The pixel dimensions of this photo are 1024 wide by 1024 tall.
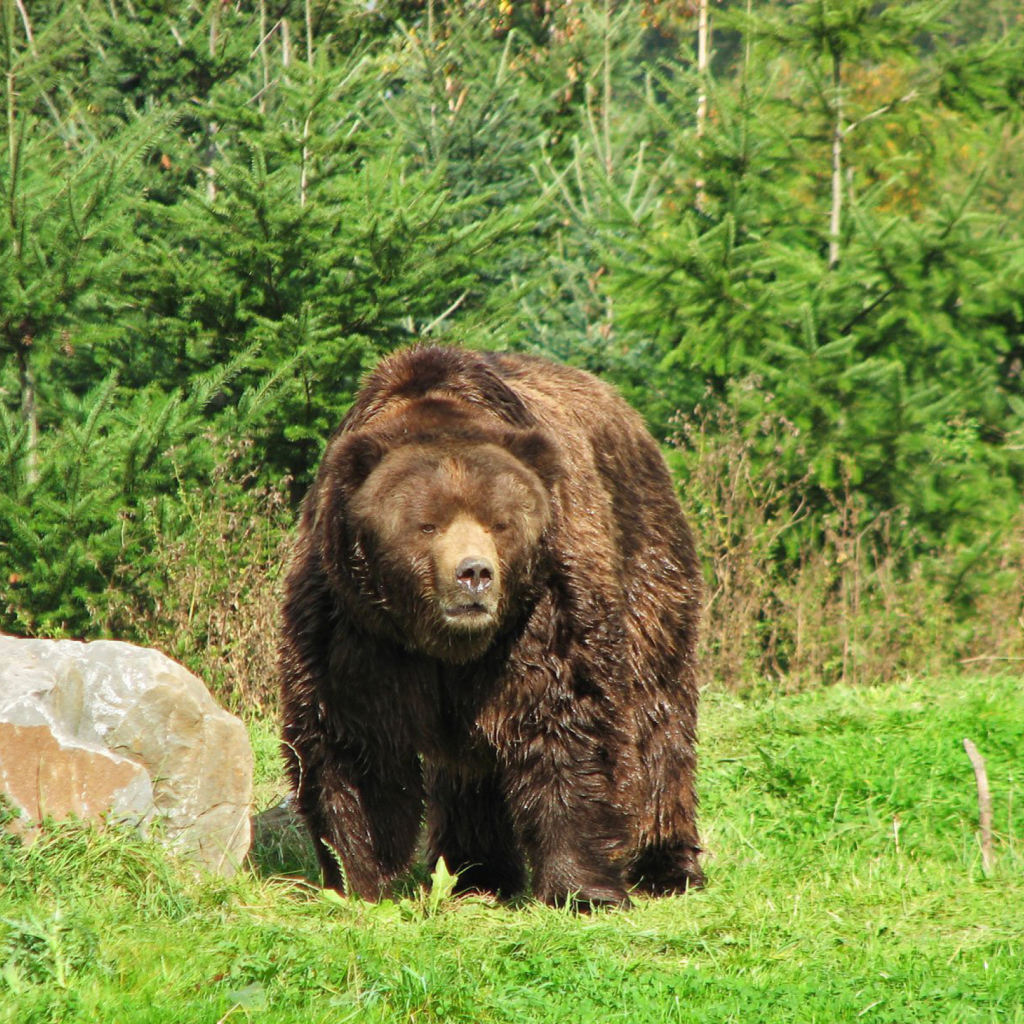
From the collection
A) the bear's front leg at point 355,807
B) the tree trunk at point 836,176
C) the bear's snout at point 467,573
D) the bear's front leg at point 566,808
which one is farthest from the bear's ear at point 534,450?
the tree trunk at point 836,176

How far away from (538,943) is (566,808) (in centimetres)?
59

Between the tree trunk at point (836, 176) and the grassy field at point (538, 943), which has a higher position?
the tree trunk at point (836, 176)

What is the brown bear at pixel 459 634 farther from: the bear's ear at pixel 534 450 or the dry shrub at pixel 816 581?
the dry shrub at pixel 816 581

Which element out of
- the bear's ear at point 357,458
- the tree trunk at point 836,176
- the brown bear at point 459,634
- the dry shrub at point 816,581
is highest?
the tree trunk at point 836,176

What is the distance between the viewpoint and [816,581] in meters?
9.20

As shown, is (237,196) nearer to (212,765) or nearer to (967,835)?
(212,765)

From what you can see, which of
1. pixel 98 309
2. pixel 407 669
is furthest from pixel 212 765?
pixel 98 309

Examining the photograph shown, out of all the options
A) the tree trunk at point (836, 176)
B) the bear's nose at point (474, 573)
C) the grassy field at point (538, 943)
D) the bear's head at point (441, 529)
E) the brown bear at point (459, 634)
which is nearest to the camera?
the grassy field at point (538, 943)

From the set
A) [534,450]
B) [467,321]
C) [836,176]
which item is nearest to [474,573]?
[534,450]

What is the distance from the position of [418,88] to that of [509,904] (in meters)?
8.19

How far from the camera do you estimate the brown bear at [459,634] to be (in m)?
4.27

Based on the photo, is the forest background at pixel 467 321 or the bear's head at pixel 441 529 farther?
the forest background at pixel 467 321

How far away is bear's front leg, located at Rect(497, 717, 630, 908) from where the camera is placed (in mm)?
4602

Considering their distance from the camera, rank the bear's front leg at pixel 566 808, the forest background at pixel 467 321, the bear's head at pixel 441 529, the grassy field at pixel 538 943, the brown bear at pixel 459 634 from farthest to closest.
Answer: the forest background at pixel 467 321
the bear's front leg at pixel 566 808
the brown bear at pixel 459 634
the bear's head at pixel 441 529
the grassy field at pixel 538 943
